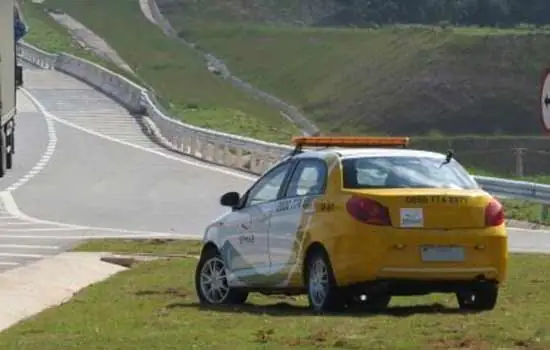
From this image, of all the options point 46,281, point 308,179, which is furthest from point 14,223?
point 308,179

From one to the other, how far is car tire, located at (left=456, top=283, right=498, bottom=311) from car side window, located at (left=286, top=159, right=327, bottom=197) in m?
1.53

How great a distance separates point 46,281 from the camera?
19.8 m

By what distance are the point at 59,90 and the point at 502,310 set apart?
172ft

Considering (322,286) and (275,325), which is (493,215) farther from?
(275,325)

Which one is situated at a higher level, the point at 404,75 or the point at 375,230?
the point at 404,75

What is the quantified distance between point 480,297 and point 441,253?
708 mm

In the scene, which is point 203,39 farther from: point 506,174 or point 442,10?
point 506,174

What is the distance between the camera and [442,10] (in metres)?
104

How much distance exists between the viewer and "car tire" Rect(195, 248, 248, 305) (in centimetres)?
1642

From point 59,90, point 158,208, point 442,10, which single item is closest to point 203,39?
point 442,10

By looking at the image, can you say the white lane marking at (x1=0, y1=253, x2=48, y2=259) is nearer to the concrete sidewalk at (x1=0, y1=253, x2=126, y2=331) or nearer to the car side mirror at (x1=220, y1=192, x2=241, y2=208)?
the concrete sidewalk at (x1=0, y1=253, x2=126, y2=331)

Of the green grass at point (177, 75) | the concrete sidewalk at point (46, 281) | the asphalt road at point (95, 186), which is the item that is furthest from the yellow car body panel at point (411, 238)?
the green grass at point (177, 75)

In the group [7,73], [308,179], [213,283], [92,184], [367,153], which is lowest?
[92,184]

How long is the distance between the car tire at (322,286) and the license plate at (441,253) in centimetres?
80
